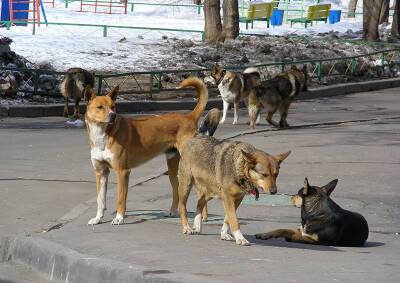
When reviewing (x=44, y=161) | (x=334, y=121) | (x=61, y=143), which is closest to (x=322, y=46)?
(x=334, y=121)

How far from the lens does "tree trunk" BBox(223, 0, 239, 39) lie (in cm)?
3409

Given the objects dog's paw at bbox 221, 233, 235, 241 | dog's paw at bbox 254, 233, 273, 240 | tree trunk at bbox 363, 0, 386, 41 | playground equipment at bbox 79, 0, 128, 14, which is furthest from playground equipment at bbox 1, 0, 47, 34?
dog's paw at bbox 221, 233, 235, 241

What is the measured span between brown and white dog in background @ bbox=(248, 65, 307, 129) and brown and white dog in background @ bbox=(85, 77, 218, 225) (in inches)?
395

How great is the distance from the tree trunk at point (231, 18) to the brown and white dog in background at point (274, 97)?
12578mm

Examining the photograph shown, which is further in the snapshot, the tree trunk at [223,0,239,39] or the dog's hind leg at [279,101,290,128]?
the tree trunk at [223,0,239,39]

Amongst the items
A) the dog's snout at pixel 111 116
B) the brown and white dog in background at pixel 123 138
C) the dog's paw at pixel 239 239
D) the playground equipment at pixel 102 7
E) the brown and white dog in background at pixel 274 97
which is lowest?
the playground equipment at pixel 102 7

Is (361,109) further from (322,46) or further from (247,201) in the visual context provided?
(247,201)

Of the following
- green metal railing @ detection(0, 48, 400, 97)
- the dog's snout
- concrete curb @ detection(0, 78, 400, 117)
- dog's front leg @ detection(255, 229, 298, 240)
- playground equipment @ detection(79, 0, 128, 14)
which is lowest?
playground equipment @ detection(79, 0, 128, 14)

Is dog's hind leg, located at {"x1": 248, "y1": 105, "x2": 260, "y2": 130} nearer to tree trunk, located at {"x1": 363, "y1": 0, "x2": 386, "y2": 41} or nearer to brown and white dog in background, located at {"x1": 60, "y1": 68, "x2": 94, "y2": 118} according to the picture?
brown and white dog in background, located at {"x1": 60, "y1": 68, "x2": 94, "y2": 118}

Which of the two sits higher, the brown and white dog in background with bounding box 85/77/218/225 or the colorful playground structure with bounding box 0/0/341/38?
the brown and white dog in background with bounding box 85/77/218/225

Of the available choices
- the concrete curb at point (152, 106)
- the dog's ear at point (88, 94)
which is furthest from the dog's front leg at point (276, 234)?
the concrete curb at point (152, 106)

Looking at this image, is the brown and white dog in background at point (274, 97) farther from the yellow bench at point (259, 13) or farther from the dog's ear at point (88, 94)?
the yellow bench at point (259, 13)

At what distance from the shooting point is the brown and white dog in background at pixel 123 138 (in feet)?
34.5

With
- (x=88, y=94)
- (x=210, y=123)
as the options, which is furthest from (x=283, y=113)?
(x=88, y=94)
